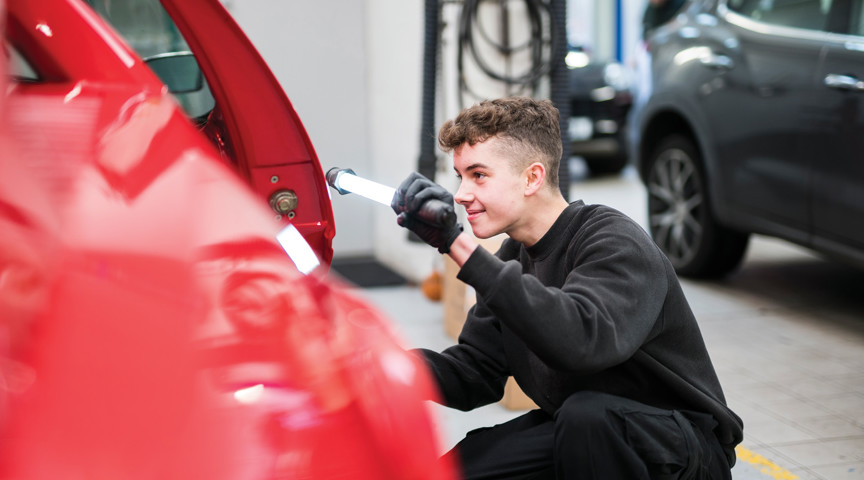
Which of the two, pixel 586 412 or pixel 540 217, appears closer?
pixel 586 412

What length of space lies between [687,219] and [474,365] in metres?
3.40

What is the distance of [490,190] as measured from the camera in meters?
2.09

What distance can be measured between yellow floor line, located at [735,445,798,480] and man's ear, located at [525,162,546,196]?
1.45 metres

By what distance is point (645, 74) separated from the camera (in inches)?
224

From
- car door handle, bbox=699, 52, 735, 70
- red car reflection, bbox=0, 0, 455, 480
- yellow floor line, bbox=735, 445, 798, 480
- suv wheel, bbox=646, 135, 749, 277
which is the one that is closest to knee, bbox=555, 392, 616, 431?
red car reflection, bbox=0, 0, 455, 480

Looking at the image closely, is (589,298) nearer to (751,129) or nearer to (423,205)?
(423,205)

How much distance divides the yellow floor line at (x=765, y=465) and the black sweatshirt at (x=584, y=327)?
0.92 metres

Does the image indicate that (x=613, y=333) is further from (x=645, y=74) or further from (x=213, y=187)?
(x=645, y=74)

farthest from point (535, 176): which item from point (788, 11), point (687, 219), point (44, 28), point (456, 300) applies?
point (687, 219)

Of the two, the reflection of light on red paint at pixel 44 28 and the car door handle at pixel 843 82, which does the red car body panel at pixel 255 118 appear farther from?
the car door handle at pixel 843 82

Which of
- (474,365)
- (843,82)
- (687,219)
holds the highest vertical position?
(843,82)

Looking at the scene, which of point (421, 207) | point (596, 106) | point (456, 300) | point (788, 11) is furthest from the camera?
point (596, 106)

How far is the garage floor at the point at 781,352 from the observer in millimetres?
3209

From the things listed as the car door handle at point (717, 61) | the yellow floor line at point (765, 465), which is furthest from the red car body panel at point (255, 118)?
the car door handle at point (717, 61)
